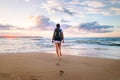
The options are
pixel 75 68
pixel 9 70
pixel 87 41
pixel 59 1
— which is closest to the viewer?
pixel 9 70

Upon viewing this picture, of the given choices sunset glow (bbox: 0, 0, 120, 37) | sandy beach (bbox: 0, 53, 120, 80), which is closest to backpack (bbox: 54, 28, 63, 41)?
sandy beach (bbox: 0, 53, 120, 80)

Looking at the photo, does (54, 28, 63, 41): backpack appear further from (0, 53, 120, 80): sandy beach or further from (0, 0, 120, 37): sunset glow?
(0, 0, 120, 37): sunset glow

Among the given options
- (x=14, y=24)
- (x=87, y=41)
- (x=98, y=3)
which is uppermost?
(x=98, y=3)

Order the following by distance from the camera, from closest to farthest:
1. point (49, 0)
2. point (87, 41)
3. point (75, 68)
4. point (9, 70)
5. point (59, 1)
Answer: point (9, 70), point (75, 68), point (59, 1), point (49, 0), point (87, 41)

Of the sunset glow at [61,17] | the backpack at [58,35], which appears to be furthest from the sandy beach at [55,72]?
the sunset glow at [61,17]

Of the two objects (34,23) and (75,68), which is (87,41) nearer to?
(34,23)

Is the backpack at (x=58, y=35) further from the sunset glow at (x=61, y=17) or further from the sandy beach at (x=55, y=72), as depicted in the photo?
the sunset glow at (x=61, y=17)

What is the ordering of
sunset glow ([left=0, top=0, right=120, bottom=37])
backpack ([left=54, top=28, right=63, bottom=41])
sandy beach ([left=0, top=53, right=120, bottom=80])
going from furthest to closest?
1. sunset glow ([left=0, top=0, right=120, bottom=37])
2. backpack ([left=54, top=28, right=63, bottom=41])
3. sandy beach ([left=0, top=53, right=120, bottom=80])

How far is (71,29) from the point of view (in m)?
15.9

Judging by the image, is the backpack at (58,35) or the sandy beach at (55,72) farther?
the backpack at (58,35)

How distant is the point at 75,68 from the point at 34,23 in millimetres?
10234

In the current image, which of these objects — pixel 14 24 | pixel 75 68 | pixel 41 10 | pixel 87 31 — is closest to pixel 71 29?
pixel 87 31

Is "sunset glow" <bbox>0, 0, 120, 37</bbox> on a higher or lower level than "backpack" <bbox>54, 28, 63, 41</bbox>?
higher

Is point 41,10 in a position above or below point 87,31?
above
